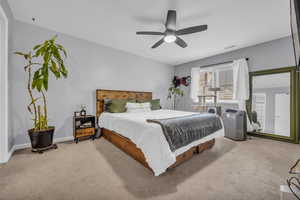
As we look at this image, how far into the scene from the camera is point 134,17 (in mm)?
2426

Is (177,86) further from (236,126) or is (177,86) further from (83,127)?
(83,127)

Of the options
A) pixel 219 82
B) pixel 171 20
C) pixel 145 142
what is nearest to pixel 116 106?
pixel 145 142

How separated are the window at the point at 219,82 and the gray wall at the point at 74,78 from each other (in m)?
2.08

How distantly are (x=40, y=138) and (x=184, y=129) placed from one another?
263cm

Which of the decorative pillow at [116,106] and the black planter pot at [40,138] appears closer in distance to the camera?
the black planter pot at [40,138]

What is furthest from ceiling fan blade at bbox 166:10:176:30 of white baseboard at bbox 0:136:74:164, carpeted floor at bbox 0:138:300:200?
white baseboard at bbox 0:136:74:164

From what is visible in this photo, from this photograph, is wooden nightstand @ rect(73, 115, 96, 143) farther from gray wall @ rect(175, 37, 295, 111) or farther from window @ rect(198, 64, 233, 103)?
gray wall @ rect(175, 37, 295, 111)

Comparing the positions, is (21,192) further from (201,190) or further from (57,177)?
(201,190)

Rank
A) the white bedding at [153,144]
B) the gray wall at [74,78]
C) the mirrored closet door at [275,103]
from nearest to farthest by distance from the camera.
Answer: the white bedding at [153,144] < the gray wall at [74,78] < the mirrored closet door at [275,103]

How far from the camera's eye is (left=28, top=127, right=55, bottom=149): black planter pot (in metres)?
2.31

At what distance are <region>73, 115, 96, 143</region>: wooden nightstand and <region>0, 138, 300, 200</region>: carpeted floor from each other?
48cm

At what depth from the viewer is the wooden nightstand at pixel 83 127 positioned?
9.65 feet

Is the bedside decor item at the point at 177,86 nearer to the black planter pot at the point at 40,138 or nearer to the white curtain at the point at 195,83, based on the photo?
the white curtain at the point at 195,83

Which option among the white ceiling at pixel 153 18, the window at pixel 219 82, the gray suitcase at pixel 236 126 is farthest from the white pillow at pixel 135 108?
the window at pixel 219 82
